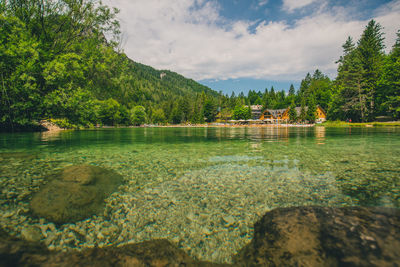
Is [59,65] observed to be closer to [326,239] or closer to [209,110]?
[326,239]

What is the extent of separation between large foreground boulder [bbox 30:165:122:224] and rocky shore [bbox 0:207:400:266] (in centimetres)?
66

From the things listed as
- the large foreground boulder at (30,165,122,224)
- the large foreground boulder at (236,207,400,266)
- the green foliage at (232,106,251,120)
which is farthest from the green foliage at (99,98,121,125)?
the large foreground boulder at (236,207,400,266)

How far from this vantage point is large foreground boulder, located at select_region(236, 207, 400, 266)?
5.65 feet

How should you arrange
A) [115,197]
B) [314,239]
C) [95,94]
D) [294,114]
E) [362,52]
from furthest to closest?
1. [294,114]
2. [362,52]
3. [95,94]
4. [115,197]
5. [314,239]

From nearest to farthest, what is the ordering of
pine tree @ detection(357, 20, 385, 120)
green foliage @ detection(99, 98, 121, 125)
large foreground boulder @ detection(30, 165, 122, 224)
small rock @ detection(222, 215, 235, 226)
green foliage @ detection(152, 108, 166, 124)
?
1. small rock @ detection(222, 215, 235, 226)
2. large foreground boulder @ detection(30, 165, 122, 224)
3. pine tree @ detection(357, 20, 385, 120)
4. green foliage @ detection(99, 98, 121, 125)
5. green foliage @ detection(152, 108, 166, 124)

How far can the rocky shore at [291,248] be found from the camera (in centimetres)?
175

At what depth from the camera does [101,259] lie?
1906mm

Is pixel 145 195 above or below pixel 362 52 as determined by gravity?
below

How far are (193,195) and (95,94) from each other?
1862 cm

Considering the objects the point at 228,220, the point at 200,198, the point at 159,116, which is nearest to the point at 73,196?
the point at 200,198

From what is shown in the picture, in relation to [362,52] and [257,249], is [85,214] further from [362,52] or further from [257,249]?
[362,52]

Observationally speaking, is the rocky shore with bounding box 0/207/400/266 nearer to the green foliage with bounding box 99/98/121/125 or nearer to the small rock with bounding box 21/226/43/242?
the small rock with bounding box 21/226/43/242

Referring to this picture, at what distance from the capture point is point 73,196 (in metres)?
3.42

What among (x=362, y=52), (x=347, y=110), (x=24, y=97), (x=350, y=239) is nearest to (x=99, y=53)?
(x=24, y=97)
